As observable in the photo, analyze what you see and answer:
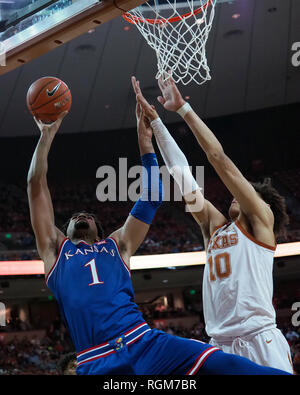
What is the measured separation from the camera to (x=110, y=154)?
18.3 meters

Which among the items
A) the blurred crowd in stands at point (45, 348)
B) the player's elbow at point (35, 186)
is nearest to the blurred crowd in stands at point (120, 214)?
the blurred crowd in stands at point (45, 348)

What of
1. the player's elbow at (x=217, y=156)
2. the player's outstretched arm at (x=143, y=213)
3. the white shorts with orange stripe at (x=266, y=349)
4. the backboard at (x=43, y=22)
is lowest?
the white shorts with orange stripe at (x=266, y=349)

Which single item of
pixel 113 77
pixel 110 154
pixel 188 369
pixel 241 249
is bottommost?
pixel 188 369

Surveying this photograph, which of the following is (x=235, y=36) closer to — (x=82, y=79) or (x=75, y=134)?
(x=82, y=79)

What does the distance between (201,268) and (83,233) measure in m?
14.2

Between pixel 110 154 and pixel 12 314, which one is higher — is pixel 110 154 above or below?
above

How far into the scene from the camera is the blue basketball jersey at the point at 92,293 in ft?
8.20

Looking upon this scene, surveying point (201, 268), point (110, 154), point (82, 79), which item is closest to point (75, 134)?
point (110, 154)

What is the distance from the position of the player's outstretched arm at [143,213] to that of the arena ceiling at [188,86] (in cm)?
1102

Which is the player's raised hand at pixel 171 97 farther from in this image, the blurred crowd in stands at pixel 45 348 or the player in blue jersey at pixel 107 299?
the blurred crowd in stands at pixel 45 348

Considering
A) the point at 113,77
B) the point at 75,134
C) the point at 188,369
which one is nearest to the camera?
the point at 188,369

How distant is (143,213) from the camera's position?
2947 mm

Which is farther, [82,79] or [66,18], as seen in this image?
[82,79]

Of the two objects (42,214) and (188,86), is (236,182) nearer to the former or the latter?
(42,214)
